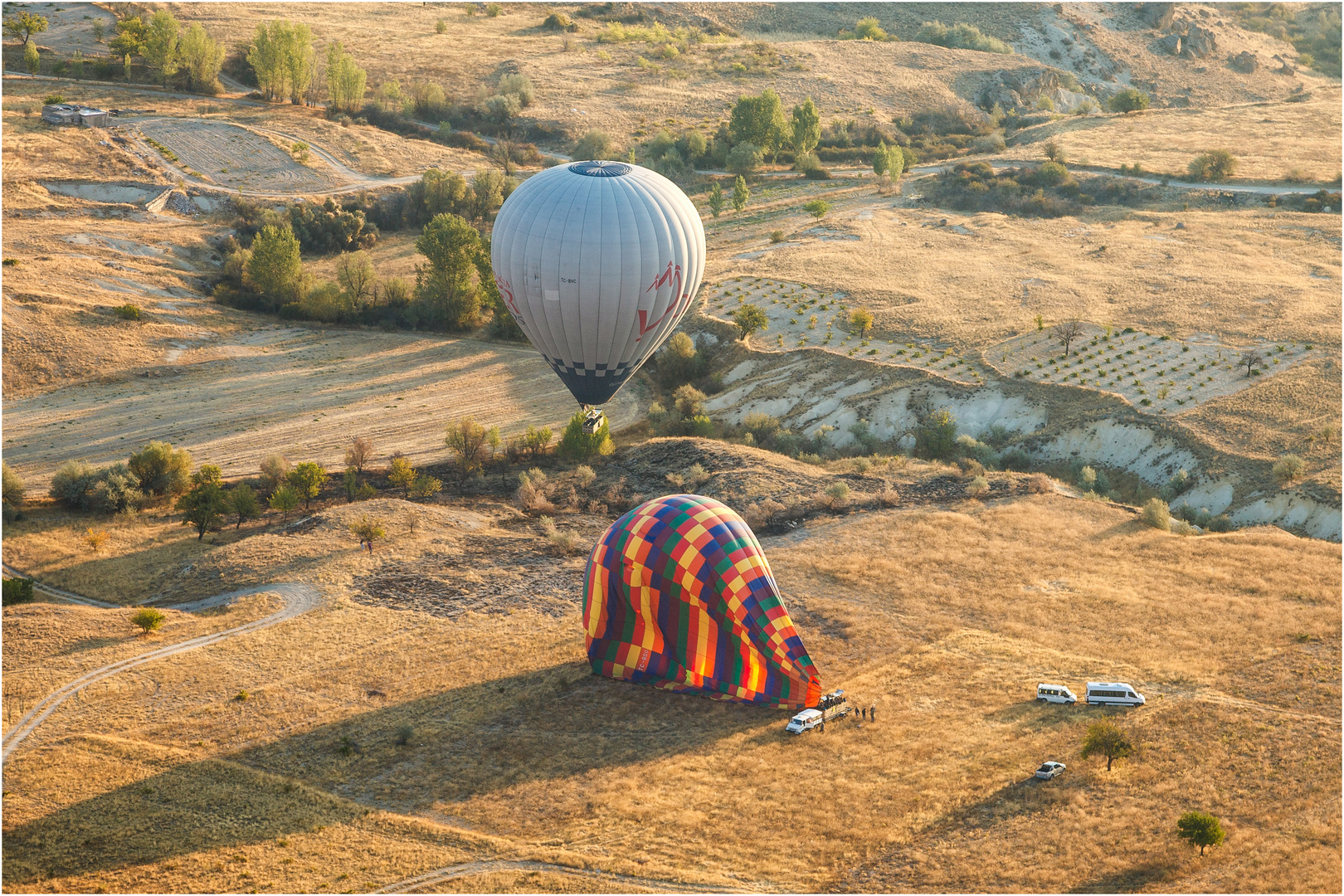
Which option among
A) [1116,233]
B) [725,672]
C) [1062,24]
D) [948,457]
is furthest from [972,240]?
[1062,24]

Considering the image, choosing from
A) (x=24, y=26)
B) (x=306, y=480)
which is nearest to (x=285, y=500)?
(x=306, y=480)

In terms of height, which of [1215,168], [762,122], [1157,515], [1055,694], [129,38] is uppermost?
[129,38]

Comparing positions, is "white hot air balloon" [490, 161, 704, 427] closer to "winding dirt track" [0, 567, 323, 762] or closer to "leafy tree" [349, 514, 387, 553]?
"leafy tree" [349, 514, 387, 553]

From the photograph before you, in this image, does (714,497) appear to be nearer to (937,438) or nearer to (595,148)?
(937,438)

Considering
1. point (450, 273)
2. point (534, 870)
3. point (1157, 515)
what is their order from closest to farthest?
point (534, 870) → point (1157, 515) → point (450, 273)

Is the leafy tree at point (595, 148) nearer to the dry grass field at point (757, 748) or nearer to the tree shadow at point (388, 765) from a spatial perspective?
the dry grass field at point (757, 748)

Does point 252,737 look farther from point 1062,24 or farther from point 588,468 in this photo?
point 1062,24
